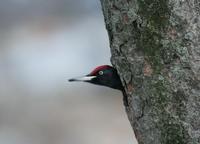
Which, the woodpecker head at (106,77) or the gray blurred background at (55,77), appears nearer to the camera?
the woodpecker head at (106,77)

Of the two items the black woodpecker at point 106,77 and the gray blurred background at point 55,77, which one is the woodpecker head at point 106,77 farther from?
the gray blurred background at point 55,77

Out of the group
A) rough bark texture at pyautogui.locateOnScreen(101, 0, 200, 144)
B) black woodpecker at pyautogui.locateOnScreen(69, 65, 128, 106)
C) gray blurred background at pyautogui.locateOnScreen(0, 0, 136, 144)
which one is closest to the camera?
rough bark texture at pyautogui.locateOnScreen(101, 0, 200, 144)

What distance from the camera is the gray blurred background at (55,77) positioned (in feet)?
30.9

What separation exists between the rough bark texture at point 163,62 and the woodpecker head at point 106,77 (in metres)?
0.45

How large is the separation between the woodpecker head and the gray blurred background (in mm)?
5807

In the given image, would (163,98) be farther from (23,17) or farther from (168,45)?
(23,17)

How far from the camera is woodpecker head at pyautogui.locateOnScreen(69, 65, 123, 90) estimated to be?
293cm

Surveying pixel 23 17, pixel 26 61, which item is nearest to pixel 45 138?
pixel 26 61

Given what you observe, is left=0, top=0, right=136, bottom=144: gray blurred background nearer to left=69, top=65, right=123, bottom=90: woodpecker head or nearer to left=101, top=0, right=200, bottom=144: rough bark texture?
left=69, top=65, right=123, bottom=90: woodpecker head

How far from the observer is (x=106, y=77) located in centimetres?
301

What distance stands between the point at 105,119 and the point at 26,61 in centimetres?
212

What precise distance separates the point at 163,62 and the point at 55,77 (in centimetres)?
859

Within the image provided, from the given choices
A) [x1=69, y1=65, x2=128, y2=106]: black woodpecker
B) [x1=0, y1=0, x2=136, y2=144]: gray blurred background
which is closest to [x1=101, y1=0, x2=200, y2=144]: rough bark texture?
[x1=69, y1=65, x2=128, y2=106]: black woodpecker

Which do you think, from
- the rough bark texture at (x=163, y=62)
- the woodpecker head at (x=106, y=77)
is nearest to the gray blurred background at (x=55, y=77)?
the woodpecker head at (x=106, y=77)
